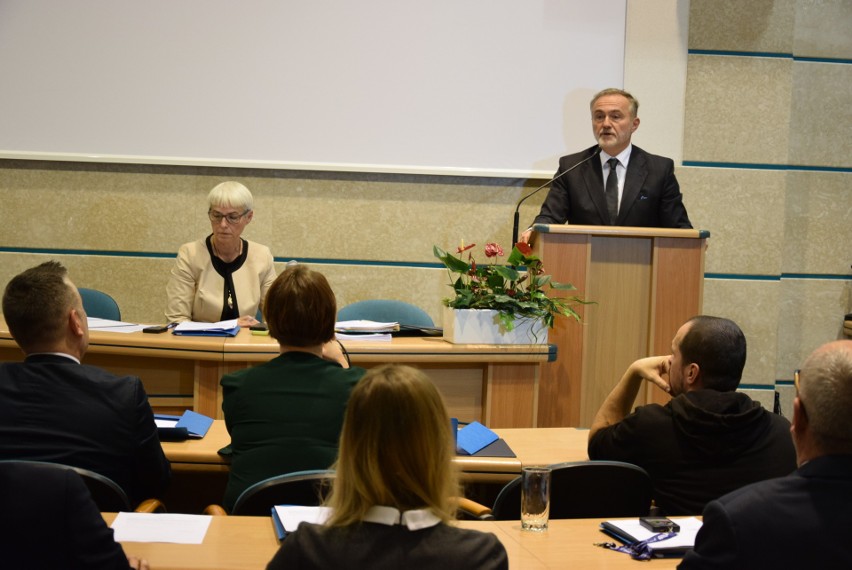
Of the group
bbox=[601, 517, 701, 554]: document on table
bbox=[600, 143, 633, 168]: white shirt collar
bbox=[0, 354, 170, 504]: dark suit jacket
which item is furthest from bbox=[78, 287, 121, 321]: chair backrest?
bbox=[601, 517, 701, 554]: document on table

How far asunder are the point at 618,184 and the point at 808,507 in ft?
11.4

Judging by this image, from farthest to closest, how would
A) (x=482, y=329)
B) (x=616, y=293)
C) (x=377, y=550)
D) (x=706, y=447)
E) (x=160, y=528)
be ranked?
(x=616, y=293) < (x=482, y=329) < (x=706, y=447) < (x=160, y=528) < (x=377, y=550)

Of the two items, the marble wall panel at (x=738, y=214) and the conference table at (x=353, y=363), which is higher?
the marble wall panel at (x=738, y=214)

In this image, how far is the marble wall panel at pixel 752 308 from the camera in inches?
236

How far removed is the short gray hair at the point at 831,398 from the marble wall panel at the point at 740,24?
4.67m

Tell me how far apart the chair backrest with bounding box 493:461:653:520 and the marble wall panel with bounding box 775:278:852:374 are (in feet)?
13.6

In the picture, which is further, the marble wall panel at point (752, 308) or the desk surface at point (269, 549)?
the marble wall panel at point (752, 308)

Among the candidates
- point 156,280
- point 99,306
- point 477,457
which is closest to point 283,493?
point 477,457

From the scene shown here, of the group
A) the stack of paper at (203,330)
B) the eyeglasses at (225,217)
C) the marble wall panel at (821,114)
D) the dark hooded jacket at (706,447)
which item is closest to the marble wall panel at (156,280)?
the eyeglasses at (225,217)

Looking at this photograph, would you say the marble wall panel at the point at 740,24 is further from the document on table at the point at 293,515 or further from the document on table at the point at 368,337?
the document on table at the point at 293,515

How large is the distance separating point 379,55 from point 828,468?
4538mm

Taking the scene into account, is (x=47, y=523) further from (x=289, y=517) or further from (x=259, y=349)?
(x=259, y=349)

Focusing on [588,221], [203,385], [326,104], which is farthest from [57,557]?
[326,104]

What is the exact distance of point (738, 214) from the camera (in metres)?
5.96
